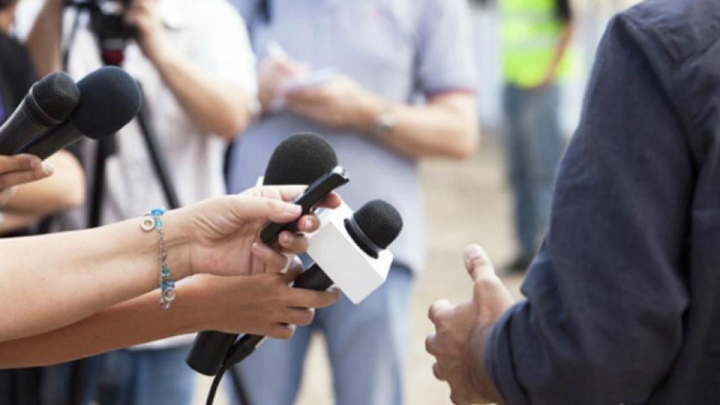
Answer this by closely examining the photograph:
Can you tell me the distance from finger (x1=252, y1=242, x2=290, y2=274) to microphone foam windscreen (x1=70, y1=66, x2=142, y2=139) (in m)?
0.31

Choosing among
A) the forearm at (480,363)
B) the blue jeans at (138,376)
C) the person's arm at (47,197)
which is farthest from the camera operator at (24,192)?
the forearm at (480,363)

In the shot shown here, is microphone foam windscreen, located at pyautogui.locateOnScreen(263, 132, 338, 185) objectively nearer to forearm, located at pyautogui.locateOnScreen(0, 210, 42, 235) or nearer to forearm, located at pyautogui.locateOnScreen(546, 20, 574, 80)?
forearm, located at pyautogui.locateOnScreen(0, 210, 42, 235)

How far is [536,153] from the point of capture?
795 centimetres

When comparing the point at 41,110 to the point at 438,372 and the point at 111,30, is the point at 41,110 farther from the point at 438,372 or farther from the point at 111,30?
the point at 111,30

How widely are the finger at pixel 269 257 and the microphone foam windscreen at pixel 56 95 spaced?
34 cm

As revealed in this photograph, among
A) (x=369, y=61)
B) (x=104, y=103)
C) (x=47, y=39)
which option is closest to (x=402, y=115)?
(x=369, y=61)

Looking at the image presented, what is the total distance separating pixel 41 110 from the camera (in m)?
2.07

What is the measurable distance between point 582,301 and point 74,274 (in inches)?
30.5

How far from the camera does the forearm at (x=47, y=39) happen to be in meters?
3.47

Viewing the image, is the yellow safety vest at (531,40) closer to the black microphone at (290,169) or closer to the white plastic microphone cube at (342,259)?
the black microphone at (290,169)

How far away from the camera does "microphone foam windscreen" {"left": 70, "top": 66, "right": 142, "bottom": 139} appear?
217 centimetres

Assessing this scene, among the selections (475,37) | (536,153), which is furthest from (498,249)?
(475,37)

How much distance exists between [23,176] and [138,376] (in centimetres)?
148

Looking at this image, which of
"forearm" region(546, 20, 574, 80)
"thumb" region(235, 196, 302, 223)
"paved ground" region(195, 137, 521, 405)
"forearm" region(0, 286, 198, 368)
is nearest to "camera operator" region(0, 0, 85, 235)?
"forearm" region(0, 286, 198, 368)
